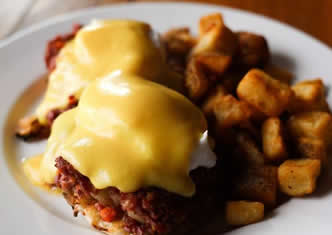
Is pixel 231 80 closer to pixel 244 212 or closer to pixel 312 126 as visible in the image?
pixel 312 126

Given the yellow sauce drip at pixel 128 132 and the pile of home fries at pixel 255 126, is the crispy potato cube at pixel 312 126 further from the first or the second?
the yellow sauce drip at pixel 128 132

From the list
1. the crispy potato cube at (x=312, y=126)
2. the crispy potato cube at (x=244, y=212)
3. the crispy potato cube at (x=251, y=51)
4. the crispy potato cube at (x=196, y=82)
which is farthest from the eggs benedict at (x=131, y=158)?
the crispy potato cube at (x=251, y=51)

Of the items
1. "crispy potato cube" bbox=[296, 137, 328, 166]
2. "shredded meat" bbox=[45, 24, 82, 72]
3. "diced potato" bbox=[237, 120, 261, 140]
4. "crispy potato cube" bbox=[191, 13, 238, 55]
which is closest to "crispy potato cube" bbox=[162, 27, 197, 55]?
"crispy potato cube" bbox=[191, 13, 238, 55]

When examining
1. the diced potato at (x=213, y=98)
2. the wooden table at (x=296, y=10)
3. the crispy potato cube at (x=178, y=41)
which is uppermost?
the crispy potato cube at (x=178, y=41)

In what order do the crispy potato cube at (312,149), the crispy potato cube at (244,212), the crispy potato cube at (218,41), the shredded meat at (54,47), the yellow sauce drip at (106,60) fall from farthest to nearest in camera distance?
the shredded meat at (54,47) → the crispy potato cube at (218,41) → the yellow sauce drip at (106,60) → the crispy potato cube at (312,149) → the crispy potato cube at (244,212)

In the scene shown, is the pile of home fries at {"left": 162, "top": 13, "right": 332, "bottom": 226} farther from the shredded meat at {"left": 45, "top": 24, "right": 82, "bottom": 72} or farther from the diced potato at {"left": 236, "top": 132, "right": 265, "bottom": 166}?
the shredded meat at {"left": 45, "top": 24, "right": 82, "bottom": 72}

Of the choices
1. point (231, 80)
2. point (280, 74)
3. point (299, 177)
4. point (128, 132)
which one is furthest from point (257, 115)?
point (128, 132)
